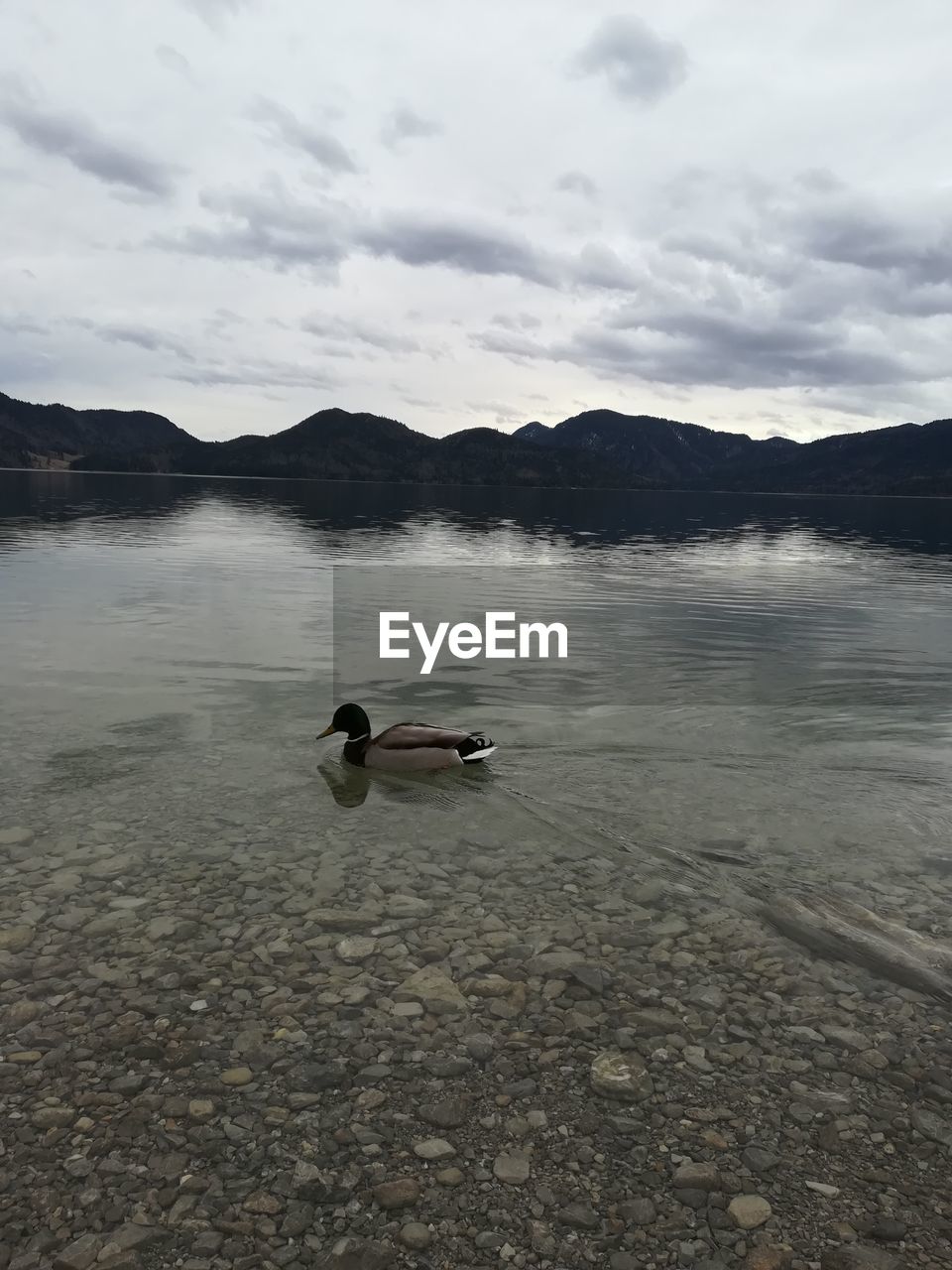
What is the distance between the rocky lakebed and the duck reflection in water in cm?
298

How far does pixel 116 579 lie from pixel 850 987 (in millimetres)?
37070

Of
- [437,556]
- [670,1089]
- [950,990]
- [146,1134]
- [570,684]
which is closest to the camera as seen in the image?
[146,1134]

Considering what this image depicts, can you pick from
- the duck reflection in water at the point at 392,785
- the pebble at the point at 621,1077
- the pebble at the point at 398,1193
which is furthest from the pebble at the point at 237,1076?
the duck reflection in water at the point at 392,785

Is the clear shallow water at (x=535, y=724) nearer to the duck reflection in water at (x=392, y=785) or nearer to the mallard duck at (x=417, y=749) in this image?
the duck reflection in water at (x=392, y=785)

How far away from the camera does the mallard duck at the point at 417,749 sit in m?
14.0

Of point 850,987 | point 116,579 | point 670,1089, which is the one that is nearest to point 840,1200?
point 670,1089

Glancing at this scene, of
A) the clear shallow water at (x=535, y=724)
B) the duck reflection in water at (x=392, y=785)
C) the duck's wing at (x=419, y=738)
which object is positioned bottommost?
the duck reflection in water at (x=392, y=785)

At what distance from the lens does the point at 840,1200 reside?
5.26m

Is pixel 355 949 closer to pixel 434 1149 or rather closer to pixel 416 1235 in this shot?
pixel 434 1149

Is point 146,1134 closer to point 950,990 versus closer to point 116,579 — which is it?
point 950,990

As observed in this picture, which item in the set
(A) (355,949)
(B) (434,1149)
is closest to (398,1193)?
(B) (434,1149)

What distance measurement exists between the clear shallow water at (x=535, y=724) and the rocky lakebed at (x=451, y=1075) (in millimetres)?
1678

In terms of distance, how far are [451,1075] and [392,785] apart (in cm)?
743

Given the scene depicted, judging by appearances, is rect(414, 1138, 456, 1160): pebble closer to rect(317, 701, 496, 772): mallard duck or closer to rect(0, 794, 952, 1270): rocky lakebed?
rect(0, 794, 952, 1270): rocky lakebed
